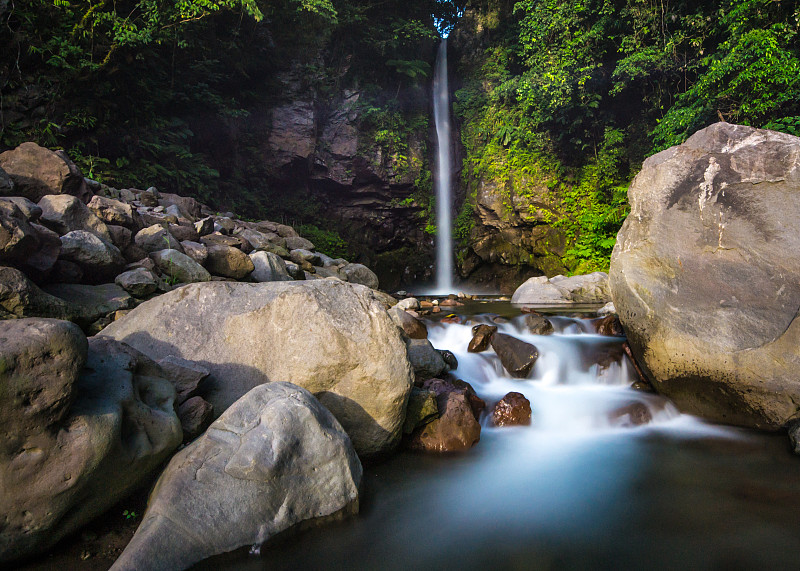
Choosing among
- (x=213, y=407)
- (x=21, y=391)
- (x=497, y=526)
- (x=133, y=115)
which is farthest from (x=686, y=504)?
(x=133, y=115)

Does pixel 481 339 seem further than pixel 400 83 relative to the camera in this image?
No

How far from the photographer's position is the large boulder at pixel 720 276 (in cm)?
410

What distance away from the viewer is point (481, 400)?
471 centimetres

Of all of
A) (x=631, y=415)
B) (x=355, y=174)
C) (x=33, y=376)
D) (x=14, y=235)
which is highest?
(x=355, y=174)

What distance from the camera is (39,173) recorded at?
6754mm

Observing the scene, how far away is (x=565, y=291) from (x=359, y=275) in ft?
18.5

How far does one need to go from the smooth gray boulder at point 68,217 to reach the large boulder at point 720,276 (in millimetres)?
6868

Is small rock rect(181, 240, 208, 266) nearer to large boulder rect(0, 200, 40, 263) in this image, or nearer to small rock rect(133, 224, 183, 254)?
small rock rect(133, 224, 183, 254)

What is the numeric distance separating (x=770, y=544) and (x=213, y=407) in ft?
12.3

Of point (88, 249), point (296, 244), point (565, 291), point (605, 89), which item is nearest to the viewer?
point (88, 249)

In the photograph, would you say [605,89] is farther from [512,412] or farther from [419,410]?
[419,410]

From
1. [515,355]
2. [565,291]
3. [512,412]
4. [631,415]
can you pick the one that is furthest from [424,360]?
[565,291]

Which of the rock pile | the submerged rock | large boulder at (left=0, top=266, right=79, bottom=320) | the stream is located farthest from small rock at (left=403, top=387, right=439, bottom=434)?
large boulder at (left=0, top=266, right=79, bottom=320)

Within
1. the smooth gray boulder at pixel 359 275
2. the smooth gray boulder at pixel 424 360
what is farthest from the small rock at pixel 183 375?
the smooth gray boulder at pixel 359 275
